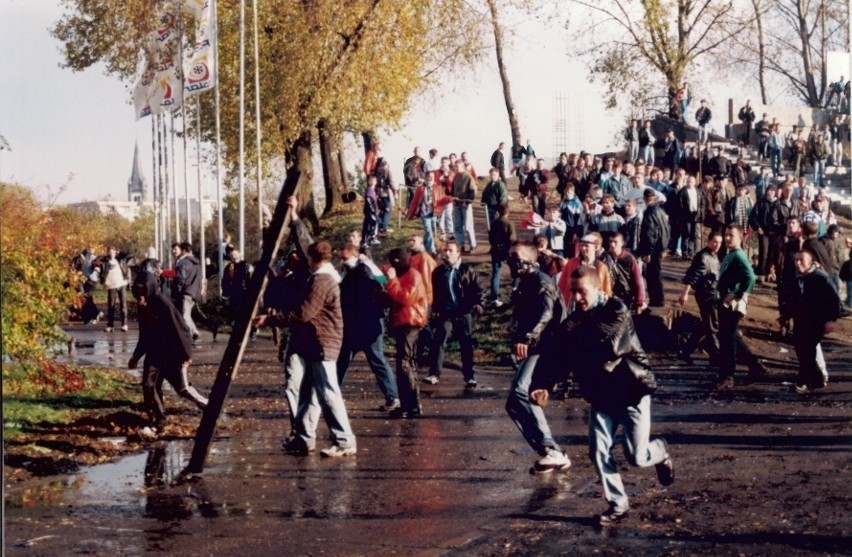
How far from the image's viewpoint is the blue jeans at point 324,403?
10.4 m

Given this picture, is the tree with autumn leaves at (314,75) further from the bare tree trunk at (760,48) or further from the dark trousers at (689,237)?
the bare tree trunk at (760,48)

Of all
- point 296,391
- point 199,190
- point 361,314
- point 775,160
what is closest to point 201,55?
point 199,190

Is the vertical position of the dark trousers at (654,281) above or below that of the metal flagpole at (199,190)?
below

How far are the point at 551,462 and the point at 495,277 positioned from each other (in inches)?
433

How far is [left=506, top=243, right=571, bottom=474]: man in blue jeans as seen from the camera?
378 inches

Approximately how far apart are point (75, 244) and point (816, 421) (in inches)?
275

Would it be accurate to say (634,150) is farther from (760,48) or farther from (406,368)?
(406,368)

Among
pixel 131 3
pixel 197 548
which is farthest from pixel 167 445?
pixel 131 3

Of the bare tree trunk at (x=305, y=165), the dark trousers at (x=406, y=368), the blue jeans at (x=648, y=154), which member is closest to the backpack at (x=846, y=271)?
the dark trousers at (x=406, y=368)

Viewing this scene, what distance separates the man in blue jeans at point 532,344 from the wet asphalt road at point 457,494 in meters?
0.26

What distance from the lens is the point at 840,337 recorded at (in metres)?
17.0

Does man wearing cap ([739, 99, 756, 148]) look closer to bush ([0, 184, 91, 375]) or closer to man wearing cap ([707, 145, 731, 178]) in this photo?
man wearing cap ([707, 145, 731, 178])

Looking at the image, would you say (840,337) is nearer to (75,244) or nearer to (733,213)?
(733,213)

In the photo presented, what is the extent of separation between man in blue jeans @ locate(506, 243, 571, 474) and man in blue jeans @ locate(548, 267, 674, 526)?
439mm
